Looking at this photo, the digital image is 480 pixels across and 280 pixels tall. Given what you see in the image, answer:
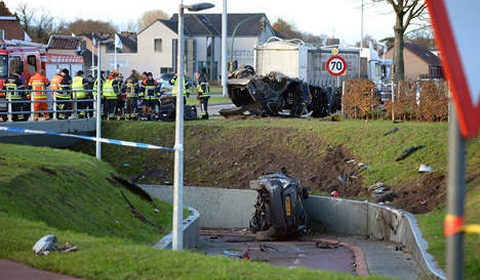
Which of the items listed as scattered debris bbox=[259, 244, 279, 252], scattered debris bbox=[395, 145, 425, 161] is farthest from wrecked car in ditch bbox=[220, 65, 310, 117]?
scattered debris bbox=[259, 244, 279, 252]

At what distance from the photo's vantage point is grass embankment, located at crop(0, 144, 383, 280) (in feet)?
29.5

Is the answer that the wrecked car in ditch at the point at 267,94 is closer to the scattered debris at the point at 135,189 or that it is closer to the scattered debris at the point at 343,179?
the scattered debris at the point at 343,179

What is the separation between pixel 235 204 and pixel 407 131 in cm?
562

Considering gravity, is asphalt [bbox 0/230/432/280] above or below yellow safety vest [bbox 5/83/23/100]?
below

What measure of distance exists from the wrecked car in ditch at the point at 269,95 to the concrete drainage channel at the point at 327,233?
799cm

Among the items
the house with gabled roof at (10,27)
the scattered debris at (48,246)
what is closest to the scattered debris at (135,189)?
the scattered debris at (48,246)

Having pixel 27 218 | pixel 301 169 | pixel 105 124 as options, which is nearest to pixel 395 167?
pixel 301 169

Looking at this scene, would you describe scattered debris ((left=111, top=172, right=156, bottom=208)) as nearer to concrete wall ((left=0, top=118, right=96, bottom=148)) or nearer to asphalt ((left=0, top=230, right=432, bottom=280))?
asphalt ((left=0, top=230, right=432, bottom=280))

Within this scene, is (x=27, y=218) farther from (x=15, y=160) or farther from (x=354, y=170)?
(x=354, y=170)

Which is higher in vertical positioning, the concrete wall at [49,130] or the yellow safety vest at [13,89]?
the yellow safety vest at [13,89]

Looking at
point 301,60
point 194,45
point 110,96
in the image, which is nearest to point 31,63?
point 110,96

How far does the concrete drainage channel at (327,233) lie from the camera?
15812 millimetres

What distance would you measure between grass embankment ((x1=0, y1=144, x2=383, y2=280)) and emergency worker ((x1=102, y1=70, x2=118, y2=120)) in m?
10.00

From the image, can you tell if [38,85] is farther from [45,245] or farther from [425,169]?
[45,245]
